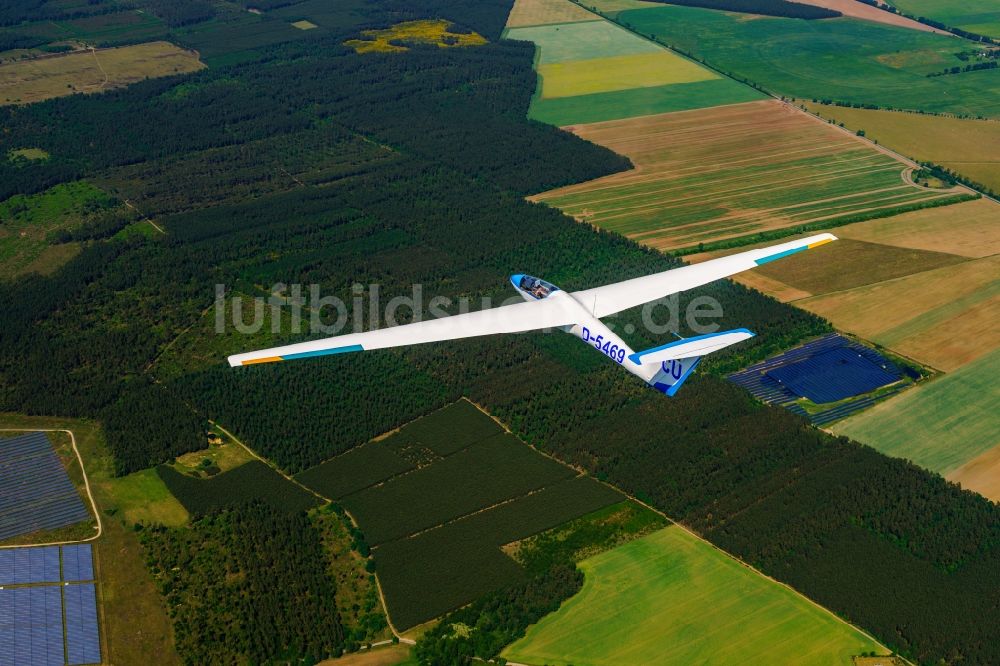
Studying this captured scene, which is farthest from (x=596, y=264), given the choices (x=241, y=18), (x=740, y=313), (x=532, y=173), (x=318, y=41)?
(x=241, y=18)

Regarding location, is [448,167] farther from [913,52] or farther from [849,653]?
[913,52]

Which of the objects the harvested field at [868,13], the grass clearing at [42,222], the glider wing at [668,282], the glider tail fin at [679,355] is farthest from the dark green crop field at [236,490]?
the harvested field at [868,13]

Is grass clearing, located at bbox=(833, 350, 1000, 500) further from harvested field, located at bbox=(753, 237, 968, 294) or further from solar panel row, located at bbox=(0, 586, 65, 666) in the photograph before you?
solar panel row, located at bbox=(0, 586, 65, 666)

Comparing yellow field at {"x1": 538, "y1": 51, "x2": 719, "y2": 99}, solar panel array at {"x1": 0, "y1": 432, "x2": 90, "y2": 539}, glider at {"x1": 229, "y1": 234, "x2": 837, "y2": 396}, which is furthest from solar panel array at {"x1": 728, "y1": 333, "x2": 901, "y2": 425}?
yellow field at {"x1": 538, "y1": 51, "x2": 719, "y2": 99}

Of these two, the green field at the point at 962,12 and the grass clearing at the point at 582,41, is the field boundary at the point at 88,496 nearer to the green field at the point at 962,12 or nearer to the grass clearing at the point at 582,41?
the grass clearing at the point at 582,41

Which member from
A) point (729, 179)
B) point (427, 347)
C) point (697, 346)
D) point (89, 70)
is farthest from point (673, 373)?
point (89, 70)

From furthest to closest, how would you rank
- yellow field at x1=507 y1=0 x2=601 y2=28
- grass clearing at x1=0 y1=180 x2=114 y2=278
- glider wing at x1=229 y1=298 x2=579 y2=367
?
yellow field at x1=507 y1=0 x2=601 y2=28 → grass clearing at x1=0 y1=180 x2=114 y2=278 → glider wing at x1=229 y1=298 x2=579 y2=367
